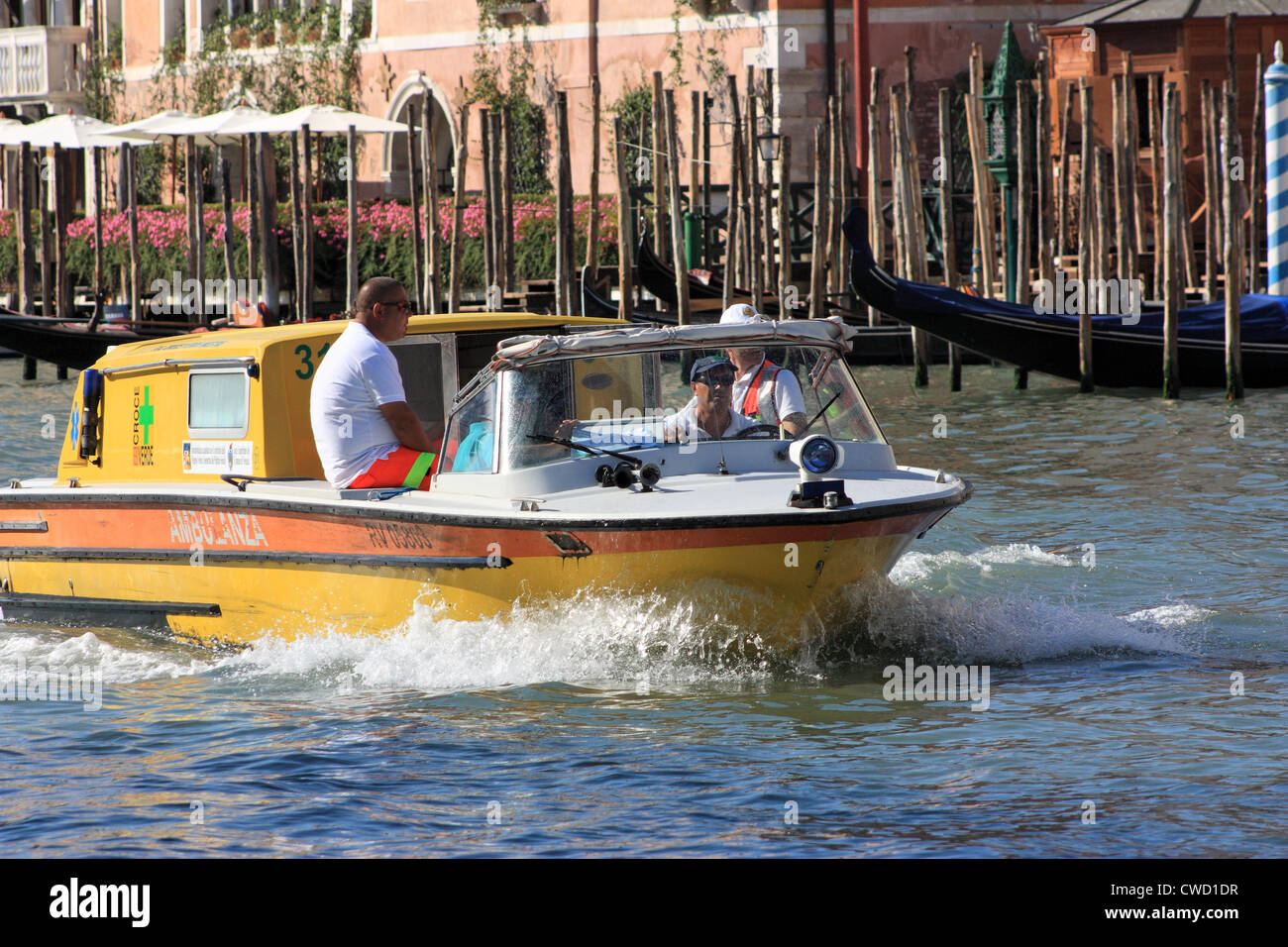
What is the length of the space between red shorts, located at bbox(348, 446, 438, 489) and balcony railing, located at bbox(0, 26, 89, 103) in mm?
31174

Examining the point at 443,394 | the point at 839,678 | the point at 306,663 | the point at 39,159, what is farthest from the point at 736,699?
the point at 39,159

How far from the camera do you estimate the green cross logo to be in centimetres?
872

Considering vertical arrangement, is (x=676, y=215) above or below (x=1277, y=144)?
below

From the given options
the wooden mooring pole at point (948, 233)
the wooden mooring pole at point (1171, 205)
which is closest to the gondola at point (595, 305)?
the wooden mooring pole at point (948, 233)

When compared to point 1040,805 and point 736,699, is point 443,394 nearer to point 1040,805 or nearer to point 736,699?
point 736,699

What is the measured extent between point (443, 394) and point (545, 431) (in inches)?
59.7

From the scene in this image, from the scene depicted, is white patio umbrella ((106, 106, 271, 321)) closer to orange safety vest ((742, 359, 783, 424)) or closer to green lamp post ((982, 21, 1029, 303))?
green lamp post ((982, 21, 1029, 303))

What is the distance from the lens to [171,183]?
33844mm

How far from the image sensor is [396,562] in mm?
7355

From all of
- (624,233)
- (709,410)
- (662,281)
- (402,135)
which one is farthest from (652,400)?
(402,135)
